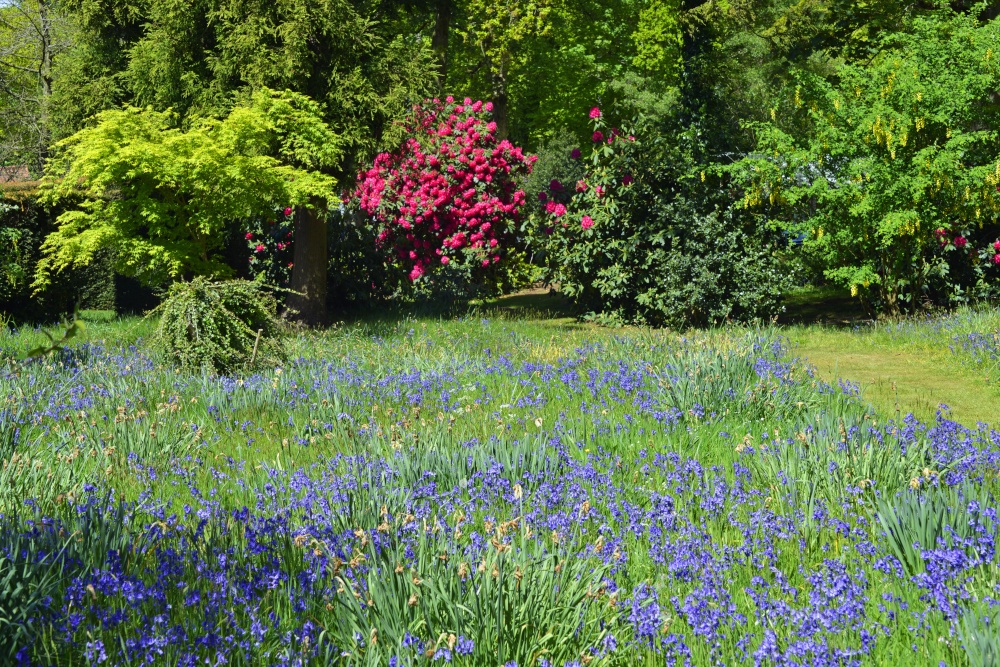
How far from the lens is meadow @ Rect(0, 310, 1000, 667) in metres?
3.32

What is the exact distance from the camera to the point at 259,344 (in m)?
9.79

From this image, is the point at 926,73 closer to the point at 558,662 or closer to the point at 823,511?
the point at 823,511

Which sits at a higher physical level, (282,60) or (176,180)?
(282,60)

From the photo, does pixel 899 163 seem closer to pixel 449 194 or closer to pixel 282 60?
pixel 449 194

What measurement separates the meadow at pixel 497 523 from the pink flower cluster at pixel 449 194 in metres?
9.52

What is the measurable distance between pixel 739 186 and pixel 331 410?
1030 cm

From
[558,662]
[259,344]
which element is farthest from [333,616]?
[259,344]

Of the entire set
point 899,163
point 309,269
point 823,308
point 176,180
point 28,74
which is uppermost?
point 28,74

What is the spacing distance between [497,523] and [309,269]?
38.1ft

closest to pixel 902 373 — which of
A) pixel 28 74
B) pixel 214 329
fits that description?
pixel 214 329

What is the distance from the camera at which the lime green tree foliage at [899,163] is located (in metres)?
13.3

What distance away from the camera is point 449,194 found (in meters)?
17.5

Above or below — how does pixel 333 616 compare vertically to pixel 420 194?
below

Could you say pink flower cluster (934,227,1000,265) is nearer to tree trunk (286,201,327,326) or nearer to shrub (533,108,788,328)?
shrub (533,108,788,328)
